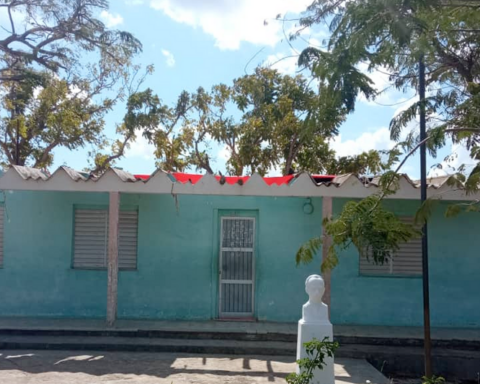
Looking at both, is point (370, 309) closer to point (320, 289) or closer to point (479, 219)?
point (479, 219)

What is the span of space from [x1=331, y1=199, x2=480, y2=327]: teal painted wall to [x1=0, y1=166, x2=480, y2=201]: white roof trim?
123 centimetres

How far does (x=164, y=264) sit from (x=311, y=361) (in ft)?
20.0

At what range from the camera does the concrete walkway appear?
9.38m

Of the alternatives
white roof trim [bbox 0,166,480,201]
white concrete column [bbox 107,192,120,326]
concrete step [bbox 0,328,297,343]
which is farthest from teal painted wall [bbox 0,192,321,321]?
white roof trim [bbox 0,166,480,201]

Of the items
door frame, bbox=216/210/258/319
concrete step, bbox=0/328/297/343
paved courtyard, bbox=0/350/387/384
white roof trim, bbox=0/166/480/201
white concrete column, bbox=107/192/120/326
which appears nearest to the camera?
paved courtyard, bbox=0/350/387/384

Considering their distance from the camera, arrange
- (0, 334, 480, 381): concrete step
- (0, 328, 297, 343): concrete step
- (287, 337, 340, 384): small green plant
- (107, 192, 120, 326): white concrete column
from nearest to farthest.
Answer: (287, 337, 340, 384): small green plant < (0, 334, 480, 381): concrete step < (0, 328, 297, 343): concrete step < (107, 192, 120, 326): white concrete column

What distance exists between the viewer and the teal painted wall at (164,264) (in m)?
10.4

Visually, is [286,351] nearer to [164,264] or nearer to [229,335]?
[229,335]

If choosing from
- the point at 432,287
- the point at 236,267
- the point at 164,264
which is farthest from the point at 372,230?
the point at 164,264

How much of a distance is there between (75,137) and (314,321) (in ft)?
49.1

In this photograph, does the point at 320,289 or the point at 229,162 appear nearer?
→ the point at 320,289

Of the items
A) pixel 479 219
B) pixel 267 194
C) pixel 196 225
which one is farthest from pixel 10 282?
pixel 479 219

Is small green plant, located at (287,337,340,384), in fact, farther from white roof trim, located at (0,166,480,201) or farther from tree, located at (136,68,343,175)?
tree, located at (136,68,343,175)

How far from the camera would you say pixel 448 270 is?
34.2 feet
